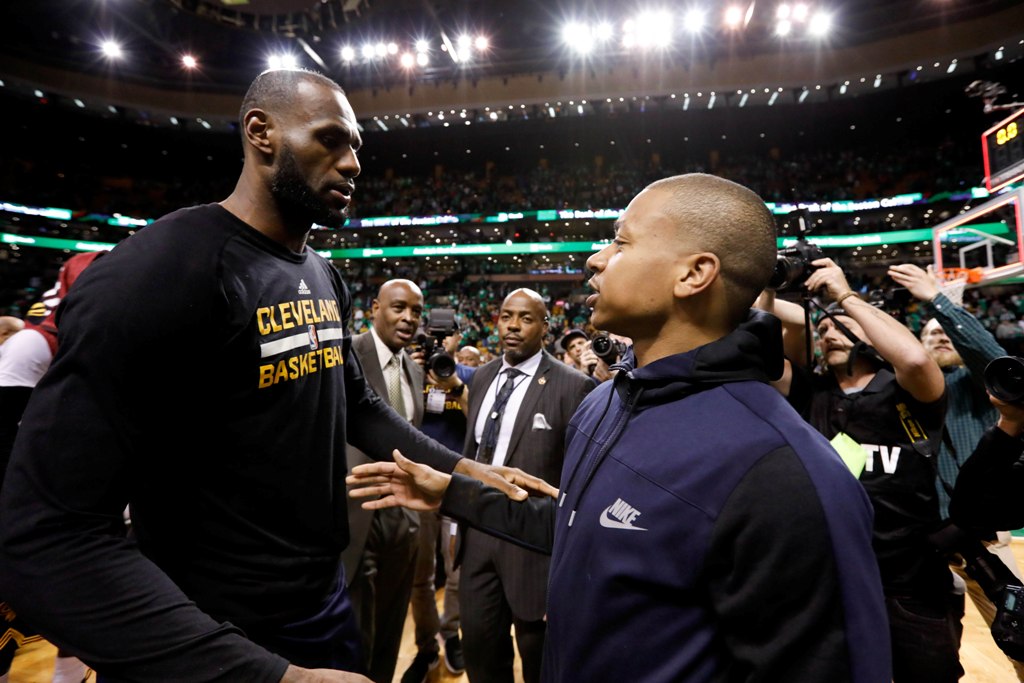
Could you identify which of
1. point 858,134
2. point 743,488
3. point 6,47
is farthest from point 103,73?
point 858,134

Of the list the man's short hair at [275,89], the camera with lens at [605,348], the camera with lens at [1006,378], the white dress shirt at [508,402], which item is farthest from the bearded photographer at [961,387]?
the man's short hair at [275,89]

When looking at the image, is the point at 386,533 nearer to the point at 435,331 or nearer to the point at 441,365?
the point at 441,365

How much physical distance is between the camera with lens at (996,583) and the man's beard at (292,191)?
8.35ft

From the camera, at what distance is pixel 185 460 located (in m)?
1.09

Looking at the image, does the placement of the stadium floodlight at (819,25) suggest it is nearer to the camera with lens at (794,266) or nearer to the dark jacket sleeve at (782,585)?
the camera with lens at (794,266)

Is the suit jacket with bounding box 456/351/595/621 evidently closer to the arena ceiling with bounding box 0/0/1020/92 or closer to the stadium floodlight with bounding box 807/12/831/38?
the arena ceiling with bounding box 0/0/1020/92

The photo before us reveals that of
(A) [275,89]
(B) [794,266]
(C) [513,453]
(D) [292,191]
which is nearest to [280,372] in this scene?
(D) [292,191]

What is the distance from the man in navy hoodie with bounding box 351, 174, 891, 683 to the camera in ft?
2.63

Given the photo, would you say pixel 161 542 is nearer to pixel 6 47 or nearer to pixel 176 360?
pixel 176 360

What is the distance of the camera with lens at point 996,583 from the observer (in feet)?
6.26

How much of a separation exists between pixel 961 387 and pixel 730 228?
2.80 metres

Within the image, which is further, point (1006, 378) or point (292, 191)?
point (1006, 378)

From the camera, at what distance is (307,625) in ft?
4.09

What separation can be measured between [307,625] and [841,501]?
3.86 feet
